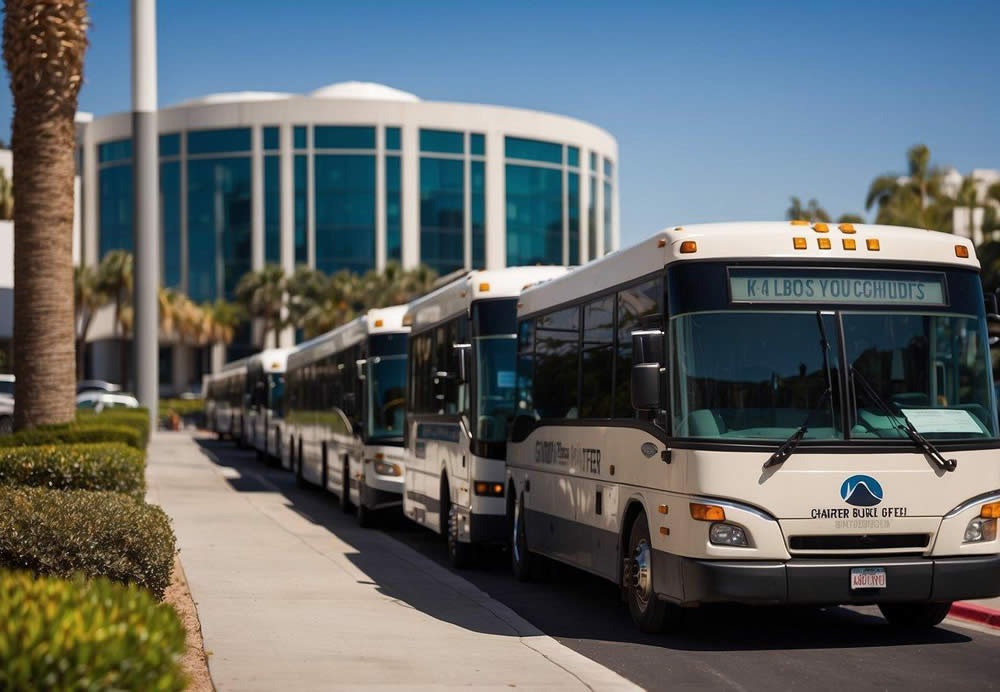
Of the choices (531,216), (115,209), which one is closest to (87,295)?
(115,209)

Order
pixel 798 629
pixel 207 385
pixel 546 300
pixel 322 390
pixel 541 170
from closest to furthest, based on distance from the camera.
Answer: pixel 798 629 < pixel 546 300 < pixel 322 390 < pixel 207 385 < pixel 541 170

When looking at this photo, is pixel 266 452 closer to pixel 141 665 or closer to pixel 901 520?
pixel 901 520

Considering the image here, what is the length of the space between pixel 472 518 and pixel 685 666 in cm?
603

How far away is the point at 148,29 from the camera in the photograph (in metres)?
39.1

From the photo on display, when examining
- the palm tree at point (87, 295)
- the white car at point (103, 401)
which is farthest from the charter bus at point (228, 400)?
the palm tree at point (87, 295)

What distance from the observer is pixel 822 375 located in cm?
1029

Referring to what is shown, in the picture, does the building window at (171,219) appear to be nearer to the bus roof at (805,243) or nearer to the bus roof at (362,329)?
the bus roof at (362,329)

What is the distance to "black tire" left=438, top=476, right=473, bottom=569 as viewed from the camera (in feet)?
53.9

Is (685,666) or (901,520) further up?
(901,520)

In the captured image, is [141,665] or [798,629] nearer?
[141,665]

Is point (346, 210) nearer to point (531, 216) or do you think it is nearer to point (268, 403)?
point (531, 216)

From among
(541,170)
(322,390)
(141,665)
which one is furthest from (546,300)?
(541,170)

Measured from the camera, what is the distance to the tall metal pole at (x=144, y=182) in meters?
39.2

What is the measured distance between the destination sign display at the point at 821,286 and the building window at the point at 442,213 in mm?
81303
